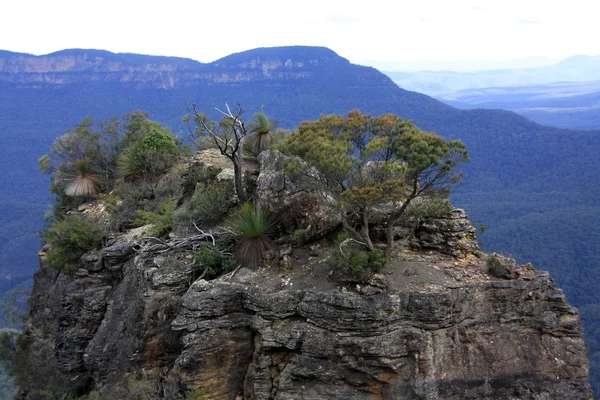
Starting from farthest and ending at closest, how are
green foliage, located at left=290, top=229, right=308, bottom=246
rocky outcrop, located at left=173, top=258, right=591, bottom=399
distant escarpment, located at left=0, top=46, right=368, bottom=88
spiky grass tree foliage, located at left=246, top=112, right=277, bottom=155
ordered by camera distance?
1. distant escarpment, located at left=0, top=46, right=368, bottom=88
2. spiky grass tree foliage, located at left=246, top=112, right=277, bottom=155
3. green foliage, located at left=290, top=229, right=308, bottom=246
4. rocky outcrop, located at left=173, top=258, right=591, bottom=399

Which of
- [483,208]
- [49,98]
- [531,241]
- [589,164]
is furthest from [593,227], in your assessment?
[49,98]

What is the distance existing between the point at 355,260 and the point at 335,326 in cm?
150

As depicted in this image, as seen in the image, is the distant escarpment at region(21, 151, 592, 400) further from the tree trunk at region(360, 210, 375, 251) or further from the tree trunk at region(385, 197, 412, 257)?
the tree trunk at region(360, 210, 375, 251)

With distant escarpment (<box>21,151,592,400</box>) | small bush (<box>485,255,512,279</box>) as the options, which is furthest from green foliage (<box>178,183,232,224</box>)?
small bush (<box>485,255,512,279</box>)

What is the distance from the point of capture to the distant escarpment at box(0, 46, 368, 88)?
5472 inches

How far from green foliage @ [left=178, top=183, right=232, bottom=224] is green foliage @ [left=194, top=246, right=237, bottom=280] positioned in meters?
1.89

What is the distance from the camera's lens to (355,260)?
11.6 metres

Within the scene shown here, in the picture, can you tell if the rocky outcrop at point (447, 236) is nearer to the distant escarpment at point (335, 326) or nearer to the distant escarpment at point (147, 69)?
the distant escarpment at point (335, 326)

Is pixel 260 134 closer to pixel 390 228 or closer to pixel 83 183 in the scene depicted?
pixel 390 228

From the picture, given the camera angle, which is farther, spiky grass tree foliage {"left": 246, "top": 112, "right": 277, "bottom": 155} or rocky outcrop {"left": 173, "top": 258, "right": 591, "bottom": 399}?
spiky grass tree foliage {"left": 246, "top": 112, "right": 277, "bottom": 155}

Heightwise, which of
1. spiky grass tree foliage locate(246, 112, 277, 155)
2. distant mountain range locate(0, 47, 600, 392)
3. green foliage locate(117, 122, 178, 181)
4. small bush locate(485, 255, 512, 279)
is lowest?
distant mountain range locate(0, 47, 600, 392)

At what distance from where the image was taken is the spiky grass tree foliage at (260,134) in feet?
58.4

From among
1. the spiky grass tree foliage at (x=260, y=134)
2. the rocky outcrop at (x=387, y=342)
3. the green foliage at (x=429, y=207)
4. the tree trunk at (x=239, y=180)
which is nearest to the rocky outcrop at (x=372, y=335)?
the rocky outcrop at (x=387, y=342)

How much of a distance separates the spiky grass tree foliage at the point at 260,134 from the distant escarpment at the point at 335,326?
11.6ft
